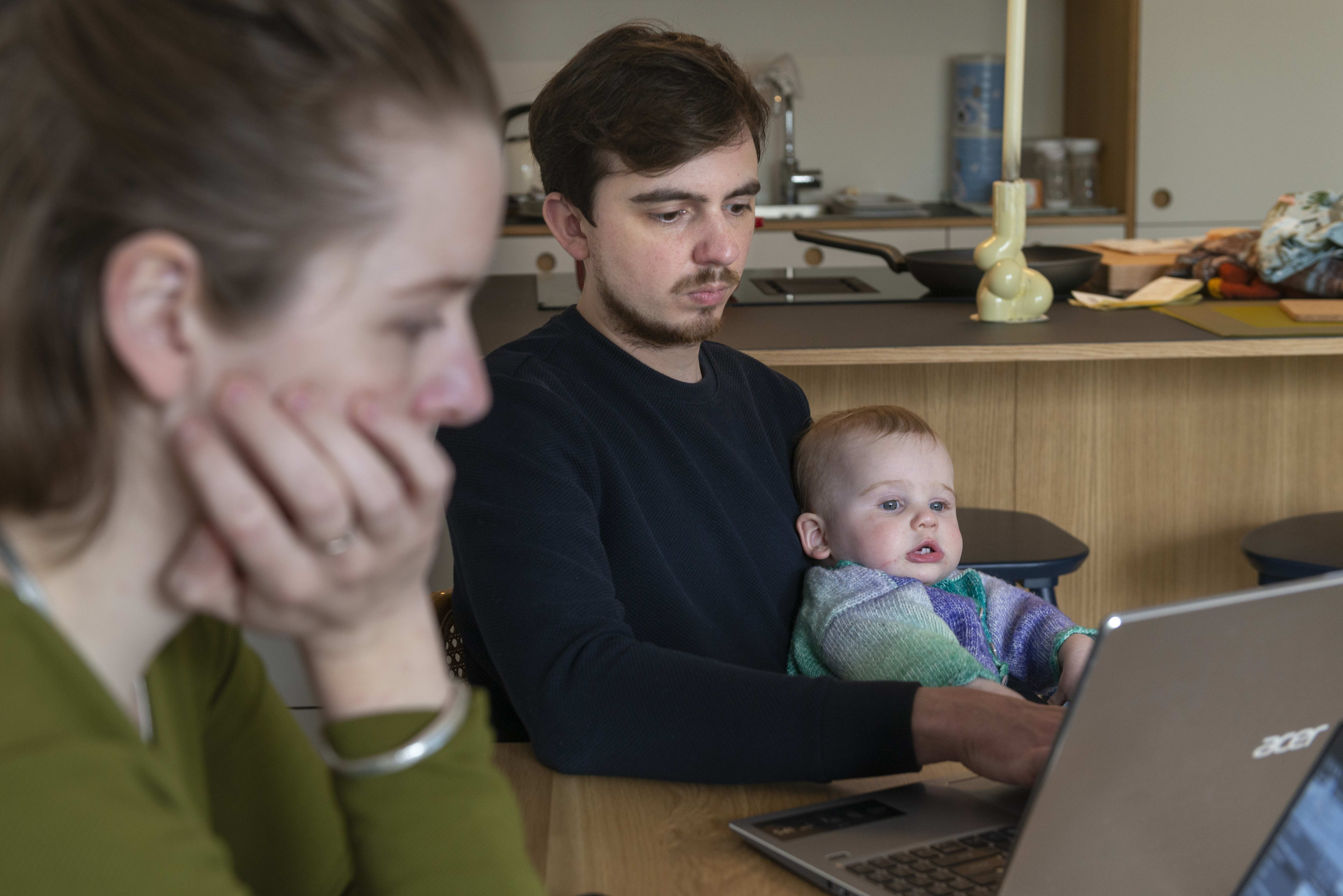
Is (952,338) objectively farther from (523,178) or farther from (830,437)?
(523,178)

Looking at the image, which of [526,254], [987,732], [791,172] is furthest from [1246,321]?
[791,172]

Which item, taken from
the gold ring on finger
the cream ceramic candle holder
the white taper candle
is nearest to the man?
the gold ring on finger

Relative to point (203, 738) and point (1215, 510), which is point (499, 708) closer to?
point (203, 738)

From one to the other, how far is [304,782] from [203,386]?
345 mm

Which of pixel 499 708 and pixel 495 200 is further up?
pixel 495 200

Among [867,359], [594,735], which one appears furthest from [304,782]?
[867,359]

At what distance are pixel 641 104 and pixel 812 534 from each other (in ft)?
1.69

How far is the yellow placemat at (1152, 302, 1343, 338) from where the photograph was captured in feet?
6.47

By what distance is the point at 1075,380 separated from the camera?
237 cm

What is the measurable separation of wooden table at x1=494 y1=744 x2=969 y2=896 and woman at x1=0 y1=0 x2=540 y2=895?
164 mm

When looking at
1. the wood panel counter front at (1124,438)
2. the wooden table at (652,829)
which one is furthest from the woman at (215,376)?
the wood panel counter front at (1124,438)

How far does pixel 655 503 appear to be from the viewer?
122cm

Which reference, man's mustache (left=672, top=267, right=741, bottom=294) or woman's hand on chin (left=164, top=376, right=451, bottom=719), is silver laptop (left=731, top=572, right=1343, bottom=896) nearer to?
woman's hand on chin (left=164, top=376, right=451, bottom=719)

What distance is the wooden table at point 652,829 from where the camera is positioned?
75cm
